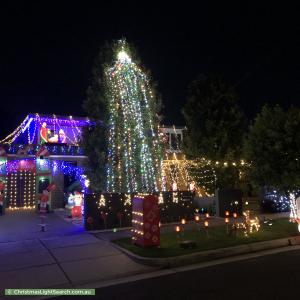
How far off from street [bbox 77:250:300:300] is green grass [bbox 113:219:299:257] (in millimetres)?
1361

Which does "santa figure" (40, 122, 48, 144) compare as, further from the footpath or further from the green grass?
the green grass

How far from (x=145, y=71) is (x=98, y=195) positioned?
23.1ft

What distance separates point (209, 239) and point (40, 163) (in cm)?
1417

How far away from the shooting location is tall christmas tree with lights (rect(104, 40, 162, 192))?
50.4 ft

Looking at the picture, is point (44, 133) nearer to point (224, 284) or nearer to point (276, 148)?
point (276, 148)

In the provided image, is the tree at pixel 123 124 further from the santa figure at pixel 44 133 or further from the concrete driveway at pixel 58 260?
the santa figure at pixel 44 133

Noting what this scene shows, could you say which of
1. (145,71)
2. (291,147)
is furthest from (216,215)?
(145,71)

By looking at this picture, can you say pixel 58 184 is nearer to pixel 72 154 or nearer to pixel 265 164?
pixel 72 154

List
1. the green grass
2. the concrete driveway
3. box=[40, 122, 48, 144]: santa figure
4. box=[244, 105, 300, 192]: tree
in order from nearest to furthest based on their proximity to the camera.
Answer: the concrete driveway → the green grass → box=[244, 105, 300, 192]: tree → box=[40, 122, 48, 144]: santa figure

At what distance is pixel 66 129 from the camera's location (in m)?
23.0

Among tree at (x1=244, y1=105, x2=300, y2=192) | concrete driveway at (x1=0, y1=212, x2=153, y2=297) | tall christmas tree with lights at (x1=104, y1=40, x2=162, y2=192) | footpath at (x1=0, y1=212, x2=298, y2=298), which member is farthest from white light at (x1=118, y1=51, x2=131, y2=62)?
concrete driveway at (x1=0, y1=212, x2=153, y2=297)

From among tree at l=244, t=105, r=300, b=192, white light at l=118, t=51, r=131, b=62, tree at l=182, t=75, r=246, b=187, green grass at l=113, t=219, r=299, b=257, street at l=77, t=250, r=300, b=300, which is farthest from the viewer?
tree at l=182, t=75, r=246, b=187

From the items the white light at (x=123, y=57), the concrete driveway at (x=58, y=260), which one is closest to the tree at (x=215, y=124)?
the white light at (x=123, y=57)

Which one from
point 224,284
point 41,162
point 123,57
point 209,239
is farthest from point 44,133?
point 224,284
